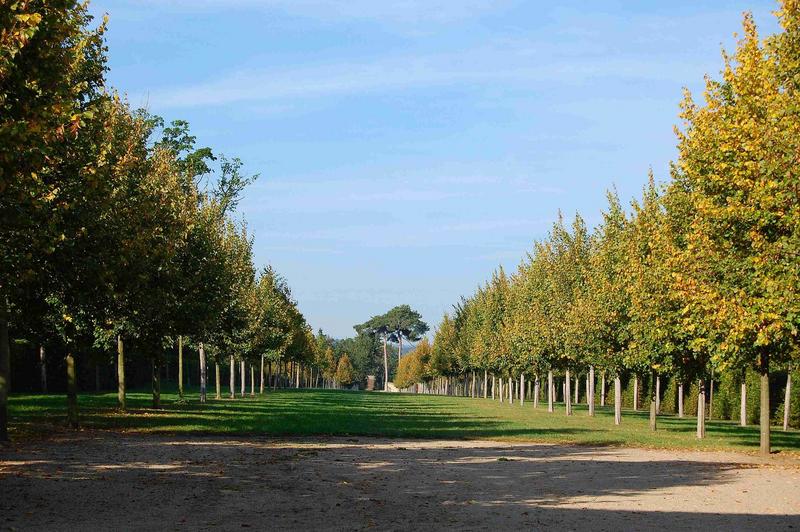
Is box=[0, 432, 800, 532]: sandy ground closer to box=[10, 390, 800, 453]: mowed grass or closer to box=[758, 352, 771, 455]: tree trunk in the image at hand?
box=[758, 352, 771, 455]: tree trunk

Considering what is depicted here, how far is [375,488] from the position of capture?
17.3 metres

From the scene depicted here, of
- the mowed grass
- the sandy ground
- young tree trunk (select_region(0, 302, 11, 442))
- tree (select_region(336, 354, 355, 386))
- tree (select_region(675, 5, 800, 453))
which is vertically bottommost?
tree (select_region(336, 354, 355, 386))

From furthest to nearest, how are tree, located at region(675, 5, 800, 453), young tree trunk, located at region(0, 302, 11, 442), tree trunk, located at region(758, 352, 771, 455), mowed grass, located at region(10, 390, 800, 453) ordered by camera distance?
mowed grass, located at region(10, 390, 800, 453), tree trunk, located at region(758, 352, 771, 455), young tree trunk, located at region(0, 302, 11, 442), tree, located at region(675, 5, 800, 453)

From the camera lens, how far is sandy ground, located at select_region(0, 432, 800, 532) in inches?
539

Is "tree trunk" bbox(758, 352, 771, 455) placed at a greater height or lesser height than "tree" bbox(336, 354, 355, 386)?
greater

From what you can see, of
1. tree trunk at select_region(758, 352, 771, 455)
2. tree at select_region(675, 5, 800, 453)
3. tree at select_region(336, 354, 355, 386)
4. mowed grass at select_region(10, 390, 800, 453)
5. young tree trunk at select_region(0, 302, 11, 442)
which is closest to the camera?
tree at select_region(675, 5, 800, 453)

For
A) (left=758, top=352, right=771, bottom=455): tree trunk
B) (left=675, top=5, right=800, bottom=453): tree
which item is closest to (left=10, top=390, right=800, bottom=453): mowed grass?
(left=758, top=352, right=771, bottom=455): tree trunk

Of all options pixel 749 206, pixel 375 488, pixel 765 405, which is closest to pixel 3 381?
pixel 375 488

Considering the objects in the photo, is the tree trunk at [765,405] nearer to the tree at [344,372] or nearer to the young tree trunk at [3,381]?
the young tree trunk at [3,381]

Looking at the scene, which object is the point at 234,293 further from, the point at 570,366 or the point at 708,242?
the point at 708,242

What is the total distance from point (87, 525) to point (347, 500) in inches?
179

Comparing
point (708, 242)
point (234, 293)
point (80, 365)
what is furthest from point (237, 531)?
point (80, 365)

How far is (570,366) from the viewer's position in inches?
2052

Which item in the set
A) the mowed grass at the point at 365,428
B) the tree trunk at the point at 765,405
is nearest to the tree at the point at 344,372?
the mowed grass at the point at 365,428
